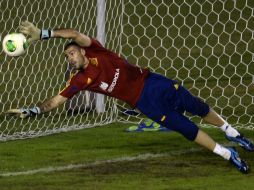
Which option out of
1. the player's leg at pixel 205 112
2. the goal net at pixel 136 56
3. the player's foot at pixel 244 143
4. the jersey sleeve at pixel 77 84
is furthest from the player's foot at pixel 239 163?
the goal net at pixel 136 56

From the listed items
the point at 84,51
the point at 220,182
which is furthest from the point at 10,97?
the point at 220,182

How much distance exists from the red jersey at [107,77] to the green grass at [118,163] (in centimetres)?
66

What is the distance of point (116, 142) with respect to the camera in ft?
31.6

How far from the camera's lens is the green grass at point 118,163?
749 centimetres

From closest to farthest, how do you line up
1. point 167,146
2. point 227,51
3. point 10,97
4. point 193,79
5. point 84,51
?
point 84,51
point 167,146
point 10,97
point 193,79
point 227,51

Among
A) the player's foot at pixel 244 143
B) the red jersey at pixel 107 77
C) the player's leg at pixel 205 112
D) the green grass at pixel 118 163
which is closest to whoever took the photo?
the green grass at pixel 118 163

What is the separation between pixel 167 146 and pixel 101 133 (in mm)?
1142

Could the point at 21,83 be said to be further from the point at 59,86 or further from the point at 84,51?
the point at 84,51

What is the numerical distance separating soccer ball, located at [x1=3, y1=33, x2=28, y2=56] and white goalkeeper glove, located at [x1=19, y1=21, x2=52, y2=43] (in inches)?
3.1

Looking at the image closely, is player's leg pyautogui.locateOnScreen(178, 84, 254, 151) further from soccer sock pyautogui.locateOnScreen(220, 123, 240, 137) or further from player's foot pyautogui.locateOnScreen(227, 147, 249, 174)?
player's foot pyautogui.locateOnScreen(227, 147, 249, 174)

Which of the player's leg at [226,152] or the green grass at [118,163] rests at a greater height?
the player's leg at [226,152]

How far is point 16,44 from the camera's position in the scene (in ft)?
25.9

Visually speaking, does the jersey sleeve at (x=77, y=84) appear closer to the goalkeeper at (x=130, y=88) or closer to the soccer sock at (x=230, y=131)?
the goalkeeper at (x=130, y=88)

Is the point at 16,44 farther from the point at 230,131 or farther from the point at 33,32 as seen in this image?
the point at 230,131
